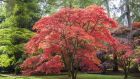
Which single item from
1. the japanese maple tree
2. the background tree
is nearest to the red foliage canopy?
the japanese maple tree

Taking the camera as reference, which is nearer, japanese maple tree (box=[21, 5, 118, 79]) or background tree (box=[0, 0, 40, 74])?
japanese maple tree (box=[21, 5, 118, 79])

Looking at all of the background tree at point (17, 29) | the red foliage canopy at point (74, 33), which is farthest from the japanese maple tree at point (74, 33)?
the background tree at point (17, 29)

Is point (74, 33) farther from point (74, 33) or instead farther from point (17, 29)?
point (17, 29)

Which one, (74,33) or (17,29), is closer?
(74,33)

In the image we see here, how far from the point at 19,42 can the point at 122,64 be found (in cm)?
755

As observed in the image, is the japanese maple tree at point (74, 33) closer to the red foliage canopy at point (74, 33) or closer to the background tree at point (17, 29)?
the red foliage canopy at point (74, 33)

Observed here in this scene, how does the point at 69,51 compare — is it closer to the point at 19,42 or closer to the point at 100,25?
the point at 100,25

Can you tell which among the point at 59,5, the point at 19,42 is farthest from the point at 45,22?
the point at 59,5

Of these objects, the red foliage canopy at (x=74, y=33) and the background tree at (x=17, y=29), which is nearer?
the red foliage canopy at (x=74, y=33)

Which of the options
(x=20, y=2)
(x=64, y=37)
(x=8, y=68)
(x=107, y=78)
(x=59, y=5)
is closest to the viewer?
(x=64, y=37)

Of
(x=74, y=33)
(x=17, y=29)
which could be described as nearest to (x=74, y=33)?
(x=74, y=33)

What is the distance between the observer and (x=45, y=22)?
46.0ft

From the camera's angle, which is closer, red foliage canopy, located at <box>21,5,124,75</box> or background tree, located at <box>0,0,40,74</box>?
red foliage canopy, located at <box>21,5,124,75</box>

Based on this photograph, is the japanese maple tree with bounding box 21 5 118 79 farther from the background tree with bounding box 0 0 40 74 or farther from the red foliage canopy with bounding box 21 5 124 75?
the background tree with bounding box 0 0 40 74
